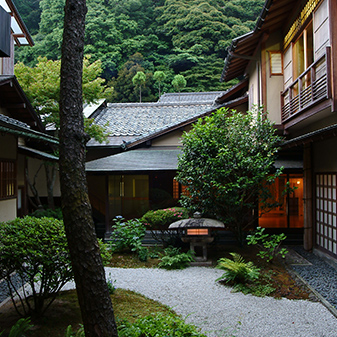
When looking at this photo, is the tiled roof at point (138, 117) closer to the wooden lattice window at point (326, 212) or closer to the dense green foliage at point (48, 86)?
the dense green foliage at point (48, 86)

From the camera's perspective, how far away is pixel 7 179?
9938 mm

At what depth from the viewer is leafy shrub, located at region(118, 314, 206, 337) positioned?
443 cm

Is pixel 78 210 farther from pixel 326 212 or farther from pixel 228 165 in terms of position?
pixel 326 212

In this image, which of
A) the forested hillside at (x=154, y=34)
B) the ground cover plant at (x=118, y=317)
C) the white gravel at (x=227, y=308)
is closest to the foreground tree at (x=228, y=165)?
the white gravel at (x=227, y=308)

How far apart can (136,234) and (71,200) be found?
7622 millimetres

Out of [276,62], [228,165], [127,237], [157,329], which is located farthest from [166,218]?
[276,62]

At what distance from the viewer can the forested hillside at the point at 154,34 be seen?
102 feet

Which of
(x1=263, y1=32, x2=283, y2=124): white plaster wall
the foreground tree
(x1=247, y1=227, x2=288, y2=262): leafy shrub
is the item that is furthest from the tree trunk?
(x1=263, y1=32, x2=283, y2=124): white plaster wall

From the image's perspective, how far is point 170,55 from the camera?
34125 mm

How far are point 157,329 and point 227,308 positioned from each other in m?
2.25

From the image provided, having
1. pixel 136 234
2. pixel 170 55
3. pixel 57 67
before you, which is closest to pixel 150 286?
pixel 136 234

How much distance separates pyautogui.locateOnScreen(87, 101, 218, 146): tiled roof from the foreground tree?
6.27 meters

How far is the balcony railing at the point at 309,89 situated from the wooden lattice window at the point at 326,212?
2200 millimetres

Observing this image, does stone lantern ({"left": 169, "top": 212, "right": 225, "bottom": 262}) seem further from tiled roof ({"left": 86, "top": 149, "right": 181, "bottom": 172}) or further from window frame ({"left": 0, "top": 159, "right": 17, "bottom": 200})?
window frame ({"left": 0, "top": 159, "right": 17, "bottom": 200})
